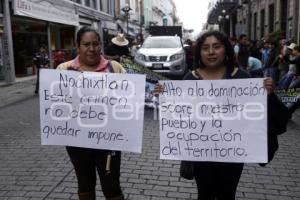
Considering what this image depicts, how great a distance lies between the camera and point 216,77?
311cm

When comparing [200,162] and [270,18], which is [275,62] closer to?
[200,162]

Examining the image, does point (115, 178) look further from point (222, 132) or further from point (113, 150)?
point (222, 132)

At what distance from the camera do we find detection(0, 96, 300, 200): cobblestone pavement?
450 centimetres

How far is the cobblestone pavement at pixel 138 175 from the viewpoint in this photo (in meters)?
4.50

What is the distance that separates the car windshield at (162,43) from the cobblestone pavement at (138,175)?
9242 mm

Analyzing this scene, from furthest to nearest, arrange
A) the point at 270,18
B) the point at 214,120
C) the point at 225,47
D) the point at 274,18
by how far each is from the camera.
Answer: the point at 270,18, the point at 274,18, the point at 214,120, the point at 225,47

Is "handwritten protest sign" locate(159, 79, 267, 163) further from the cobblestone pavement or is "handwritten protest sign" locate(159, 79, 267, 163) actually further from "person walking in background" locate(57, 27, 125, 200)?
the cobblestone pavement

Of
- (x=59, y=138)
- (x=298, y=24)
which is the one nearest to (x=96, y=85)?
(x=59, y=138)

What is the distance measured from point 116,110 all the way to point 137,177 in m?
1.96

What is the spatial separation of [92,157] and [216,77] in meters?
1.16

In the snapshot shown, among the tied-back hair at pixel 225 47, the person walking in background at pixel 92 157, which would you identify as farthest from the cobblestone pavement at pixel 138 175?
the tied-back hair at pixel 225 47

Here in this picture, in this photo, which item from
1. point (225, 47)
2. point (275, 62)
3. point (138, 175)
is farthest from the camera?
point (275, 62)

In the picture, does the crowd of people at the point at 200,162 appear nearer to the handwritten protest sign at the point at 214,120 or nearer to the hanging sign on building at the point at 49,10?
the handwritten protest sign at the point at 214,120

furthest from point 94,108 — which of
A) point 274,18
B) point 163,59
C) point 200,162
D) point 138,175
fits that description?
point 274,18
